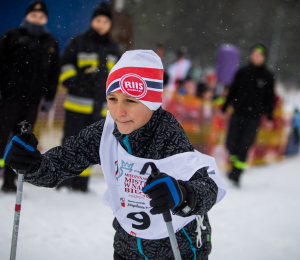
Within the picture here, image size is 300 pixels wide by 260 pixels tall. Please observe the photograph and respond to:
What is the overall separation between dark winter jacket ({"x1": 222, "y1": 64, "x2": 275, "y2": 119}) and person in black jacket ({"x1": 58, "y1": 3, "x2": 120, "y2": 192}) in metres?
2.22

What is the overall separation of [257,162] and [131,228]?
6.75 meters

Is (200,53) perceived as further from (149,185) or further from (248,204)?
(149,185)

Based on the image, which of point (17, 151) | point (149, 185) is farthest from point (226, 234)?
point (17, 151)

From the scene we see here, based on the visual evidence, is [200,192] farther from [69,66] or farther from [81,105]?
[69,66]

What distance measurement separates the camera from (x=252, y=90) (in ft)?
16.0

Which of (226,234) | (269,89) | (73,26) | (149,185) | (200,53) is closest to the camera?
(149,185)

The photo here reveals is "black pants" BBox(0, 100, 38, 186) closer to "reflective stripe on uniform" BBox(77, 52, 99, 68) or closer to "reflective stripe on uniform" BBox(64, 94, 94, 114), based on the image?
"reflective stripe on uniform" BBox(64, 94, 94, 114)

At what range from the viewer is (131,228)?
1734 millimetres

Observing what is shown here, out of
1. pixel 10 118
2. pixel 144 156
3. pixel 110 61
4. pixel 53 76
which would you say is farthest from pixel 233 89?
pixel 144 156

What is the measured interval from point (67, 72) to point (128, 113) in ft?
7.34

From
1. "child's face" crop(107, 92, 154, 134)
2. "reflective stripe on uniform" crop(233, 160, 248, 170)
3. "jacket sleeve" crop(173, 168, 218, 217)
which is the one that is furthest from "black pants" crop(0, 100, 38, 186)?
"reflective stripe on uniform" crop(233, 160, 248, 170)

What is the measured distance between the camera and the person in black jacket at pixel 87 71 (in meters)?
3.57

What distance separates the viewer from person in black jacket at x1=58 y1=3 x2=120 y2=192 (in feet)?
11.7

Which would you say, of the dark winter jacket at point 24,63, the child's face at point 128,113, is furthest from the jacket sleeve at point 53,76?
the child's face at point 128,113
